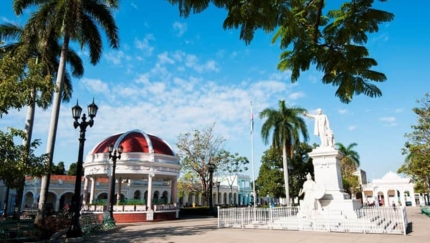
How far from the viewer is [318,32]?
4.40m

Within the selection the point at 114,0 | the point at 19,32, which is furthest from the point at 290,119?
the point at 19,32

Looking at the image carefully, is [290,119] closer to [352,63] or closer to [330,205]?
[330,205]

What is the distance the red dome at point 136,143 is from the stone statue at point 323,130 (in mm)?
16844

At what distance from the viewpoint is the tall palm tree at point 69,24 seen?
57.1ft

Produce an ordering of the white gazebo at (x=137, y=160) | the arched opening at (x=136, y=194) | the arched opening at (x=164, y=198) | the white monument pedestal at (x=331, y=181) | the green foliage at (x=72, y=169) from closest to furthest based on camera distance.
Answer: the white monument pedestal at (x=331, y=181) → the white gazebo at (x=137, y=160) → the arched opening at (x=164, y=198) → the arched opening at (x=136, y=194) → the green foliage at (x=72, y=169)

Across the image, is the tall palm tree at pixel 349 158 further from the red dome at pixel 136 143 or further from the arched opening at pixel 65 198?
the arched opening at pixel 65 198

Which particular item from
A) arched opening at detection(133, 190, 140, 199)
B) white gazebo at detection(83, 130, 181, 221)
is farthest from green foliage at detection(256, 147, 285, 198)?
arched opening at detection(133, 190, 140, 199)

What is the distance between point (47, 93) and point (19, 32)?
513 inches

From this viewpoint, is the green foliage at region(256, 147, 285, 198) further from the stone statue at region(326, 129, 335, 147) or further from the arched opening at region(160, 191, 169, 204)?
the stone statue at region(326, 129, 335, 147)

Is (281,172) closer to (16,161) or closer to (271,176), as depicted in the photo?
(271,176)

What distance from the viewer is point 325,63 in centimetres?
430

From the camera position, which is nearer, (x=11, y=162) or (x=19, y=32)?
(x=11, y=162)

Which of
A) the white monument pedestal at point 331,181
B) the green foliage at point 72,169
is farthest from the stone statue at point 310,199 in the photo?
the green foliage at point 72,169

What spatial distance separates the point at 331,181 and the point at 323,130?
349cm
